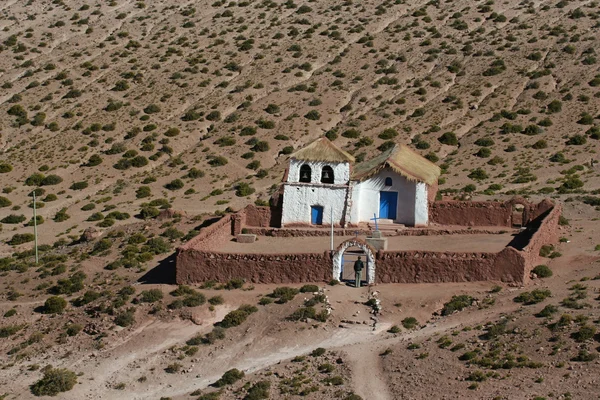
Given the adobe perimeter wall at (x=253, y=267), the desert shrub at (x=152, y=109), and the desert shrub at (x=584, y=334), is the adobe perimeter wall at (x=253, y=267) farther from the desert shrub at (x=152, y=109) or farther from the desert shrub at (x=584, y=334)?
the desert shrub at (x=152, y=109)

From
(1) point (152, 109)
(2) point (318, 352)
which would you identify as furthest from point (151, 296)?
(1) point (152, 109)

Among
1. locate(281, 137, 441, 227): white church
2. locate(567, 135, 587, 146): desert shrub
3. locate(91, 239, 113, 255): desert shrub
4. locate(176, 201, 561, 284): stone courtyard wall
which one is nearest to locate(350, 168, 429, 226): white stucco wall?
locate(281, 137, 441, 227): white church

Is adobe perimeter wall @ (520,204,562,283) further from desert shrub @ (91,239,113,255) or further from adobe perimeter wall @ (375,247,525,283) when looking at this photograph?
desert shrub @ (91,239,113,255)

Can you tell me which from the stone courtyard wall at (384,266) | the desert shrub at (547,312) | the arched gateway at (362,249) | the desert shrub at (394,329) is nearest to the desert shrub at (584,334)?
the desert shrub at (547,312)

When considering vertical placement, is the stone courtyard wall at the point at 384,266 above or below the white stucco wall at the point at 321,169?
below

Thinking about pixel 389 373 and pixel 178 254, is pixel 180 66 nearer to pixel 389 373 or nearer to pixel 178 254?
pixel 178 254
